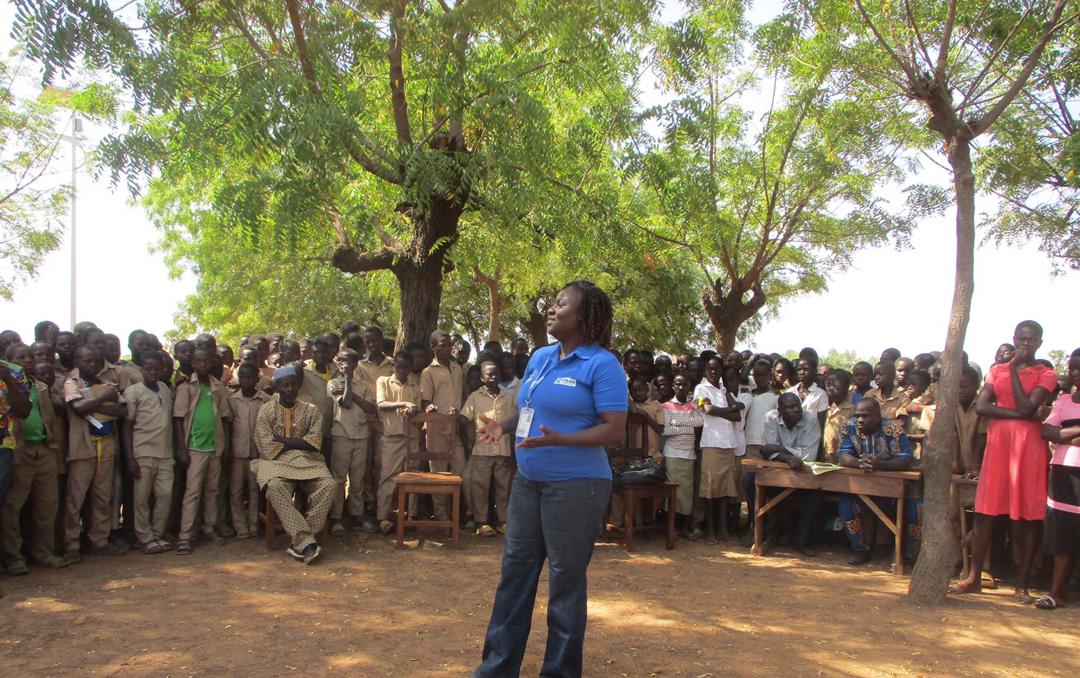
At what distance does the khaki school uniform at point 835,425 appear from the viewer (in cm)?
820

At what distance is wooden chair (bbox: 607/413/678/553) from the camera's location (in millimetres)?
7844

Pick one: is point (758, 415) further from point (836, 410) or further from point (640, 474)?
point (640, 474)

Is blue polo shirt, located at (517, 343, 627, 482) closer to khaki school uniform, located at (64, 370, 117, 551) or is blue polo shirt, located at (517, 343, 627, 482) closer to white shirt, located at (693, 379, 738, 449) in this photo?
khaki school uniform, located at (64, 370, 117, 551)

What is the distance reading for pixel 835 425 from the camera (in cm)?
827

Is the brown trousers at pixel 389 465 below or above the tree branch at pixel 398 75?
below

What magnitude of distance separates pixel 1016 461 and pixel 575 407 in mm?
4205

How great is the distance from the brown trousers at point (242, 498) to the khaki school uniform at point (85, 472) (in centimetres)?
105

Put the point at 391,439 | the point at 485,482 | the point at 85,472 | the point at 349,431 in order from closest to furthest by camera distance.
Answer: the point at 85,472, the point at 349,431, the point at 391,439, the point at 485,482

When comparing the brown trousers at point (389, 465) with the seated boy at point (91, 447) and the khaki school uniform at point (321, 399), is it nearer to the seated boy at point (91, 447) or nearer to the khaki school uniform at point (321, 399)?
the khaki school uniform at point (321, 399)

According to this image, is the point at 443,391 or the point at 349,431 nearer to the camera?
the point at 349,431

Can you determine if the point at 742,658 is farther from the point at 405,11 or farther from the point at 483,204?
the point at 405,11

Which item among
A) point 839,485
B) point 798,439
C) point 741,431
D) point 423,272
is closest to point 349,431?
point 423,272

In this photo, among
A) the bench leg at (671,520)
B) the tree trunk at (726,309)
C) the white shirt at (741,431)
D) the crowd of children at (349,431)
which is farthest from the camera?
the tree trunk at (726,309)

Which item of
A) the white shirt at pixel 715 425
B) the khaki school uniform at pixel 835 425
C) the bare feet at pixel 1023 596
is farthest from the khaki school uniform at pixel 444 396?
the bare feet at pixel 1023 596
